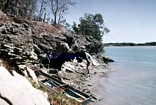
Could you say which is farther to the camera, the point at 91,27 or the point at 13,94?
the point at 91,27

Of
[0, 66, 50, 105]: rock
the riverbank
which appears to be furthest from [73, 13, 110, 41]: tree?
[0, 66, 50, 105]: rock

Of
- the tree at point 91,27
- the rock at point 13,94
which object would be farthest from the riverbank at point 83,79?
the tree at point 91,27

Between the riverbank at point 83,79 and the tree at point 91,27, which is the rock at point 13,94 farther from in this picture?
the tree at point 91,27

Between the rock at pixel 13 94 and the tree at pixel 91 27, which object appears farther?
the tree at pixel 91 27

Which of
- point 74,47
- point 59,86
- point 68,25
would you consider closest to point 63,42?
point 74,47

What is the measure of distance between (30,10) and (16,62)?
2252 cm

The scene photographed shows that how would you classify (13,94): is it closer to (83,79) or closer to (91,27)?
(83,79)

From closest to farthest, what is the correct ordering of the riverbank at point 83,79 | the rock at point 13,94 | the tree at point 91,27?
the rock at point 13,94, the riverbank at point 83,79, the tree at point 91,27

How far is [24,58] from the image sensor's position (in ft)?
28.8

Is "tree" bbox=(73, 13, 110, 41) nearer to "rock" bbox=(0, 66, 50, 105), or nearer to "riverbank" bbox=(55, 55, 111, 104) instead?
"riverbank" bbox=(55, 55, 111, 104)

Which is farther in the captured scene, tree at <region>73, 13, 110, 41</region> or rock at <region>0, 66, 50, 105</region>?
tree at <region>73, 13, 110, 41</region>

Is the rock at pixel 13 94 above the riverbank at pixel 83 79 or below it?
above

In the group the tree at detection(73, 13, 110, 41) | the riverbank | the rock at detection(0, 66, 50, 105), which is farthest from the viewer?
the tree at detection(73, 13, 110, 41)

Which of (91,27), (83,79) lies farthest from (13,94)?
(91,27)
